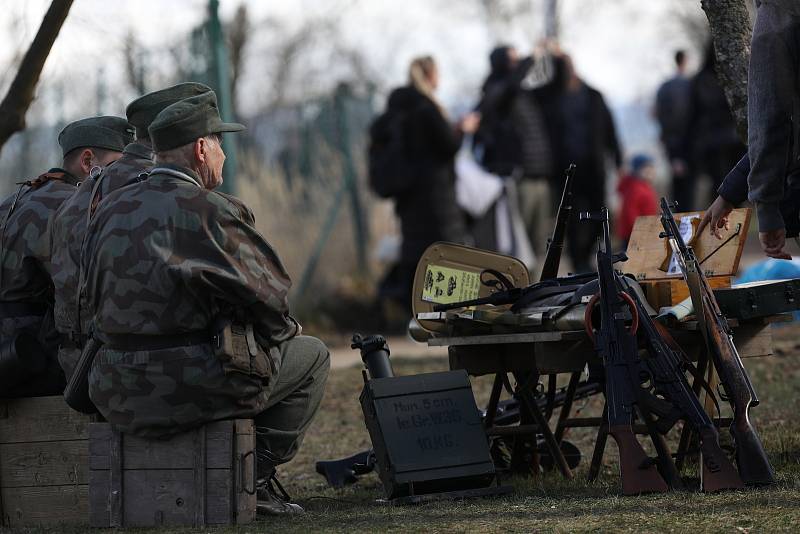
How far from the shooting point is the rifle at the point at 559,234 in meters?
6.41

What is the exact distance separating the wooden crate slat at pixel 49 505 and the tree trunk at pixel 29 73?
267 cm

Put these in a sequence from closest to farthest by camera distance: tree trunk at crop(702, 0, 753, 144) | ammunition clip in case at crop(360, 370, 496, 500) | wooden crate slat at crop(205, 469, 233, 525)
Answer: wooden crate slat at crop(205, 469, 233, 525) → ammunition clip in case at crop(360, 370, 496, 500) → tree trunk at crop(702, 0, 753, 144)

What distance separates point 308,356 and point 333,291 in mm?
9011

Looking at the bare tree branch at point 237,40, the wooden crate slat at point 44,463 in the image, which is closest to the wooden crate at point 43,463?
the wooden crate slat at point 44,463

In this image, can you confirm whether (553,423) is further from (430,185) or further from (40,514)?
(430,185)

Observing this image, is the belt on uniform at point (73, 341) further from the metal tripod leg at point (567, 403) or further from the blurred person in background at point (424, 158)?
the blurred person in background at point (424, 158)

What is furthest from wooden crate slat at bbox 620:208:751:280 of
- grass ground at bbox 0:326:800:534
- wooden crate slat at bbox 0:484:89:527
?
wooden crate slat at bbox 0:484:89:527

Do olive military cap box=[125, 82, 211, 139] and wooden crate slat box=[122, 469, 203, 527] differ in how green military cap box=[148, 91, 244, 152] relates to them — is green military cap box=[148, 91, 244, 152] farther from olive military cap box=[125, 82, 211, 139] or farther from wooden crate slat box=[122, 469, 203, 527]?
wooden crate slat box=[122, 469, 203, 527]

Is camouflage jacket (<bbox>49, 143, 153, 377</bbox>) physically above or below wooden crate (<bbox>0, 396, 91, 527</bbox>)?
above

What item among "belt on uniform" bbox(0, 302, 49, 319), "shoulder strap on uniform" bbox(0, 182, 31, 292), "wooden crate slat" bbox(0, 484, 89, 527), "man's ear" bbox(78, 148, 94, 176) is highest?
"man's ear" bbox(78, 148, 94, 176)

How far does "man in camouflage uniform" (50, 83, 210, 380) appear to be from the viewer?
5531 mm

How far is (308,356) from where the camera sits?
18.4 feet

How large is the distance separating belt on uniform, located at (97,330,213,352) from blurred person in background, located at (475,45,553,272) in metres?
7.88

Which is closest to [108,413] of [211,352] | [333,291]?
[211,352]
